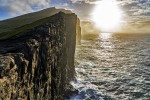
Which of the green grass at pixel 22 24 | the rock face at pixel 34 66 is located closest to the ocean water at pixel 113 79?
the rock face at pixel 34 66

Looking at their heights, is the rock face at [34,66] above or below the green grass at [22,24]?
below

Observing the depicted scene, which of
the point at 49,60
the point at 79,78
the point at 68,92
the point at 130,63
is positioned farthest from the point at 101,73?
the point at 49,60

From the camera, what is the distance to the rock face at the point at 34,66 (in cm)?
2144

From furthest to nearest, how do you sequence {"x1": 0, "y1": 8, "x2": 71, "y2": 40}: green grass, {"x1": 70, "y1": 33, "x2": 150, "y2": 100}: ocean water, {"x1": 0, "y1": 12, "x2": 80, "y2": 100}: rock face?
{"x1": 70, "y1": 33, "x2": 150, "y2": 100}: ocean water → {"x1": 0, "y1": 8, "x2": 71, "y2": 40}: green grass → {"x1": 0, "y1": 12, "x2": 80, "y2": 100}: rock face

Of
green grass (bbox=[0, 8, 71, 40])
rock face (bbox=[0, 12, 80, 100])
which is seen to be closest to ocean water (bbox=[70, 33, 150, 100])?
rock face (bbox=[0, 12, 80, 100])

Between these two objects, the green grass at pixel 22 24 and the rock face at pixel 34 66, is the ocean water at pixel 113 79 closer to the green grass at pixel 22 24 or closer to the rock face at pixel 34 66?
the rock face at pixel 34 66

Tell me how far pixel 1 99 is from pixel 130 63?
5707 cm

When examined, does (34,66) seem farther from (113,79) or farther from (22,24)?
(22,24)

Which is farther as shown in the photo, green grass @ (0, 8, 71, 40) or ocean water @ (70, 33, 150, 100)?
ocean water @ (70, 33, 150, 100)

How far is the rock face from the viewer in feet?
70.3

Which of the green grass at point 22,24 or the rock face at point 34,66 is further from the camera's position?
the green grass at point 22,24

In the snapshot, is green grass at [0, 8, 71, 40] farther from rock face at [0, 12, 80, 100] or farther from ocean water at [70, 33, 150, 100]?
ocean water at [70, 33, 150, 100]

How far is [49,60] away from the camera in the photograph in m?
33.2

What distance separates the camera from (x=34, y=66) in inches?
1072
